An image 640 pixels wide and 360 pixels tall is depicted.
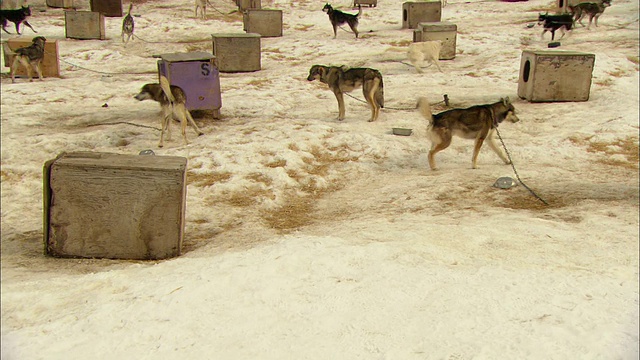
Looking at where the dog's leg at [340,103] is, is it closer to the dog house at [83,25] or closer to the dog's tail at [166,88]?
the dog's tail at [166,88]

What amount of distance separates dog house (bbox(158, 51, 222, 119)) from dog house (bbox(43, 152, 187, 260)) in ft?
18.6

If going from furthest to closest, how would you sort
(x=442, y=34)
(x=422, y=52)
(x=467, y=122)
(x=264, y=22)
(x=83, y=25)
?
(x=264, y=22)
(x=83, y=25)
(x=442, y=34)
(x=422, y=52)
(x=467, y=122)

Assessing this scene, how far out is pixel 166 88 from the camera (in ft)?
30.6

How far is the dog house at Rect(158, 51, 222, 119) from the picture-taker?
36.6 ft

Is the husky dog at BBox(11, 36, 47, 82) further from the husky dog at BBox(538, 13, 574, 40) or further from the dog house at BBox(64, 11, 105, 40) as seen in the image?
the husky dog at BBox(538, 13, 574, 40)

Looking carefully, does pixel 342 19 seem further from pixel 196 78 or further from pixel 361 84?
pixel 196 78

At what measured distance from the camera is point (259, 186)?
26.5 feet

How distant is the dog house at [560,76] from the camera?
12.1 meters

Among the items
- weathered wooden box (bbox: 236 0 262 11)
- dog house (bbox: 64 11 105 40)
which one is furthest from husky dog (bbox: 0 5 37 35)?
weathered wooden box (bbox: 236 0 262 11)

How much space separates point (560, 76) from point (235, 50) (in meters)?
7.99

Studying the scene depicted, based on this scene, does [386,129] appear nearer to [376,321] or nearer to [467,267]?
[467,267]

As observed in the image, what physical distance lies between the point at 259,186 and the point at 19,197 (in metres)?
2.93

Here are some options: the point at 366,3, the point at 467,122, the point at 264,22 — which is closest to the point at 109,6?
the point at 264,22

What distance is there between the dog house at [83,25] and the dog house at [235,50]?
232 inches
